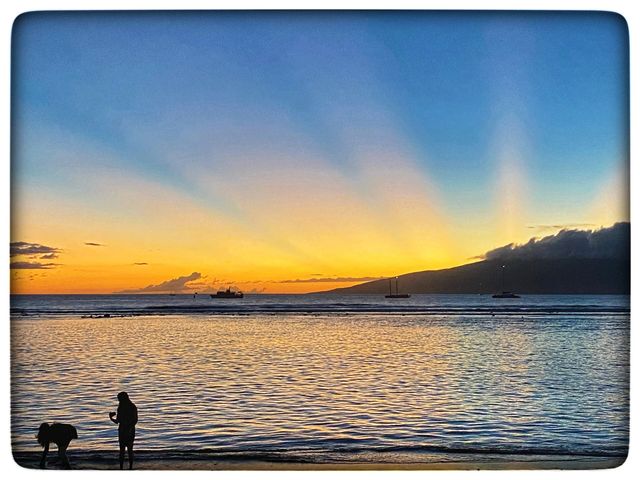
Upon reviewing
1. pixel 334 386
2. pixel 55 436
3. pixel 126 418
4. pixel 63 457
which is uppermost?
pixel 126 418

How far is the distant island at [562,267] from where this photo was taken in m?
5.01

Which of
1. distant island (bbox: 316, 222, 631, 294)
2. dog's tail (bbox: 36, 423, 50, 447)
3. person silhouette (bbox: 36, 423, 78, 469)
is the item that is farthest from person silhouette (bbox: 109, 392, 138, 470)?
distant island (bbox: 316, 222, 631, 294)

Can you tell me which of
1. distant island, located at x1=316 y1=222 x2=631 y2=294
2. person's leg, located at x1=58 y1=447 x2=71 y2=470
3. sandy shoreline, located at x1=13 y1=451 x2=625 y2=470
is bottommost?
sandy shoreline, located at x1=13 y1=451 x2=625 y2=470

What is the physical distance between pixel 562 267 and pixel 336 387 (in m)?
5.60

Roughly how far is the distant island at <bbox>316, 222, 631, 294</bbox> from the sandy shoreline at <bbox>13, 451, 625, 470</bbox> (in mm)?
1202

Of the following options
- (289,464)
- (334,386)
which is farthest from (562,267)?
(289,464)

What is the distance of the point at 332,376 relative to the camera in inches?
388

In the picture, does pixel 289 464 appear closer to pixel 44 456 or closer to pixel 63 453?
pixel 63 453

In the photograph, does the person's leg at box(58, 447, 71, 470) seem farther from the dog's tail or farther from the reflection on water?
the reflection on water

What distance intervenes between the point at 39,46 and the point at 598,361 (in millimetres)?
9057

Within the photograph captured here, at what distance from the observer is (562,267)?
12656 millimetres

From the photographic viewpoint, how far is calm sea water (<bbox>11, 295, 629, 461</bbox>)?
5922 millimetres
